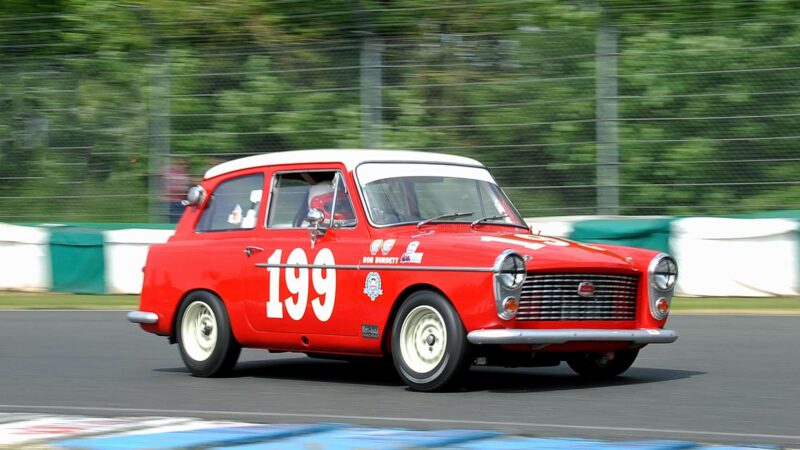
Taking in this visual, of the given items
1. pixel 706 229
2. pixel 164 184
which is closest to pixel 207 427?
pixel 706 229

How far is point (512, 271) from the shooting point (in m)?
7.10

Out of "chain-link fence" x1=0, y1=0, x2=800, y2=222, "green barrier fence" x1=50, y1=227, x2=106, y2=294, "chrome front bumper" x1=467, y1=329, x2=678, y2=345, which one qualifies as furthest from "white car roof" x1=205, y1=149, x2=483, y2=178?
"green barrier fence" x1=50, y1=227, x2=106, y2=294

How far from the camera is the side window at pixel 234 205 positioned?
A: 29.0 ft

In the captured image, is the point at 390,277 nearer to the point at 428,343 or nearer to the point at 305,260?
the point at 428,343

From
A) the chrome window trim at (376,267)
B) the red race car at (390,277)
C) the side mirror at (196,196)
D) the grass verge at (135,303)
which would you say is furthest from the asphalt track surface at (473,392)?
the grass verge at (135,303)

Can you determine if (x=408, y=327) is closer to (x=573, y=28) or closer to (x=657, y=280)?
(x=657, y=280)

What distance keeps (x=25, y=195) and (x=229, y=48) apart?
361 centimetres

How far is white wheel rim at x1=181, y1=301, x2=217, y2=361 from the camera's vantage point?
874 centimetres

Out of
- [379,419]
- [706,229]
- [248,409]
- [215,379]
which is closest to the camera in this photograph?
[379,419]

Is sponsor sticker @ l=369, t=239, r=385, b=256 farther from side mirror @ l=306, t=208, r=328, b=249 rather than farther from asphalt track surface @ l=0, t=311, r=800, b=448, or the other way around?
asphalt track surface @ l=0, t=311, r=800, b=448

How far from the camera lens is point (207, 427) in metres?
5.96

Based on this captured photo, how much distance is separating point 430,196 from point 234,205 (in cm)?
151

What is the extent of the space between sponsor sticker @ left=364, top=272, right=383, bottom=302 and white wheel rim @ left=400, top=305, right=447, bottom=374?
29 centimetres

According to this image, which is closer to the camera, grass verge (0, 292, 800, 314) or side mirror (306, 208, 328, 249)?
side mirror (306, 208, 328, 249)
